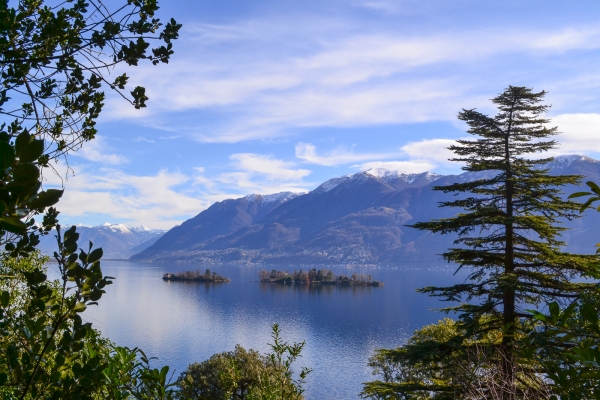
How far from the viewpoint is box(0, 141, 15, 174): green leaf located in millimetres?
963

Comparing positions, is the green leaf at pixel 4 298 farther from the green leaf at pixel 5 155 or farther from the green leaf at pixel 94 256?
the green leaf at pixel 5 155

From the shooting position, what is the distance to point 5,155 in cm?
97

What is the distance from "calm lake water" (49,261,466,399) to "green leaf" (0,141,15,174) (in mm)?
27445

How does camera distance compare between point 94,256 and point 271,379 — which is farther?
point 271,379

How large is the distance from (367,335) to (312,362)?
13950 millimetres

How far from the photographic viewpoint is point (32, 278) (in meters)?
1.57

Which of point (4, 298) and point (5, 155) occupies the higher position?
point (5, 155)

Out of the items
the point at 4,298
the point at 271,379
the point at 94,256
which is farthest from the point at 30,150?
the point at 271,379

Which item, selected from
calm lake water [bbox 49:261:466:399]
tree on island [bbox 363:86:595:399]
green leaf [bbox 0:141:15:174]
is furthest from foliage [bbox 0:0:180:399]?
calm lake water [bbox 49:261:466:399]

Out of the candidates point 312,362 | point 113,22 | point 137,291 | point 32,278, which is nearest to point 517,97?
point 113,22

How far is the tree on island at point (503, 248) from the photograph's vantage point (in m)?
9.87

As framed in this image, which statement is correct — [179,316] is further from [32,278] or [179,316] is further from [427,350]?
[32,278]

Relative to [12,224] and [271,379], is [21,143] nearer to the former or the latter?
[12,224]

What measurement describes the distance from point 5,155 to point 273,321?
5820 cm
